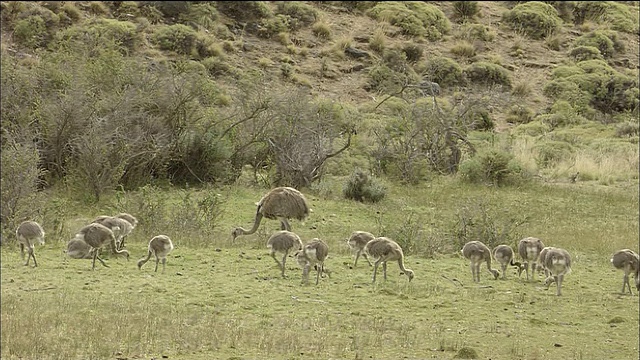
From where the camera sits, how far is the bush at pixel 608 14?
182 ft

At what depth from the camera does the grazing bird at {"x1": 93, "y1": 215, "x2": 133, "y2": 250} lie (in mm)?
12398

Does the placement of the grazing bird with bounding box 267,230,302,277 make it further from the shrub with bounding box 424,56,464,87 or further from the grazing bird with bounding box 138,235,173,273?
the shrub with bounding box 424,56,464,87

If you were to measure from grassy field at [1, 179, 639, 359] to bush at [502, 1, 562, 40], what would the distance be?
4030 cm

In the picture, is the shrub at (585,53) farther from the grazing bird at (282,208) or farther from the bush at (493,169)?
the grazing bird at (282,208)

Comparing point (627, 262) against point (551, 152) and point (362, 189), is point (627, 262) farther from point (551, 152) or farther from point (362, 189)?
point (551, 152)

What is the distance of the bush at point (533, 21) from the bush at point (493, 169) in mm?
29349

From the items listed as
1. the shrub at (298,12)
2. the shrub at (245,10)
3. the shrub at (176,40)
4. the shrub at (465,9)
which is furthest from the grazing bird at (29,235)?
the shrub at (465,9)

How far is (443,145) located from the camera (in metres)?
28.5

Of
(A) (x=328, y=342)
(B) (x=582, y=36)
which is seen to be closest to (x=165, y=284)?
(A) (x=328, y=342)

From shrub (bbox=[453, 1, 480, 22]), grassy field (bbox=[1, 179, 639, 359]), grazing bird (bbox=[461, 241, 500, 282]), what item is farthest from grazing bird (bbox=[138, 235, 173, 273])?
shrub (bbox=[453, 1, 480, 22])

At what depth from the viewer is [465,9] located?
55344 mm

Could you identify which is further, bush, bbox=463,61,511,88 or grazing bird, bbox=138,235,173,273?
bush, bbox=463,61,511,88

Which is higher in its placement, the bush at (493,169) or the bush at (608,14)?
the bush at (608,14)

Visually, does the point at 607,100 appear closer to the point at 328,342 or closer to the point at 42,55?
the point at 42,55
